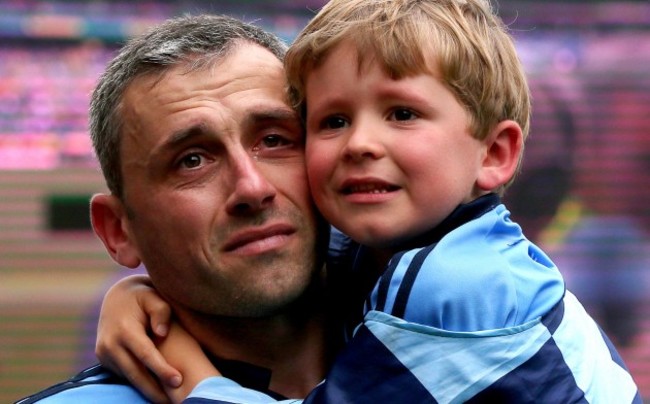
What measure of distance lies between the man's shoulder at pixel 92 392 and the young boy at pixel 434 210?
0.25m

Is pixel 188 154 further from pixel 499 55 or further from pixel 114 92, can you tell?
pixel 499 55

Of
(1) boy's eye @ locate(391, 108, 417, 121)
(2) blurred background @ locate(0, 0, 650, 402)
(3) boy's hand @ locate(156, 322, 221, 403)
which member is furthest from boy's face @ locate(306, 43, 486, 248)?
(2) blurred background @ locate(0, 0, 650, 402)

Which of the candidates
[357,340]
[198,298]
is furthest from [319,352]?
[357,340]

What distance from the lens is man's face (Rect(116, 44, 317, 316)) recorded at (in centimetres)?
220

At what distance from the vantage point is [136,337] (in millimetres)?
2236

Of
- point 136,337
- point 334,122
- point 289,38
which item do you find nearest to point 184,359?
point 136,337

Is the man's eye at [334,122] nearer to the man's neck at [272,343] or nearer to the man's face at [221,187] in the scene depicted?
the man's face at [221,187]

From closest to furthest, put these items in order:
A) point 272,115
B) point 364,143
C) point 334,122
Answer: point 364,143
point 334,122
point 272,115

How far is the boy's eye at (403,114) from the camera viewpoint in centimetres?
208

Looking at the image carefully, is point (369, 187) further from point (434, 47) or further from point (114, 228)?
point (114, 228)

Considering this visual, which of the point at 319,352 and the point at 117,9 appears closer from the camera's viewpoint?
the point at 319,352

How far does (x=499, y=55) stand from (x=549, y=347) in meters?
0.65

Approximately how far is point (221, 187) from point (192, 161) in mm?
92

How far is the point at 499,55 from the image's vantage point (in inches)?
88.2
